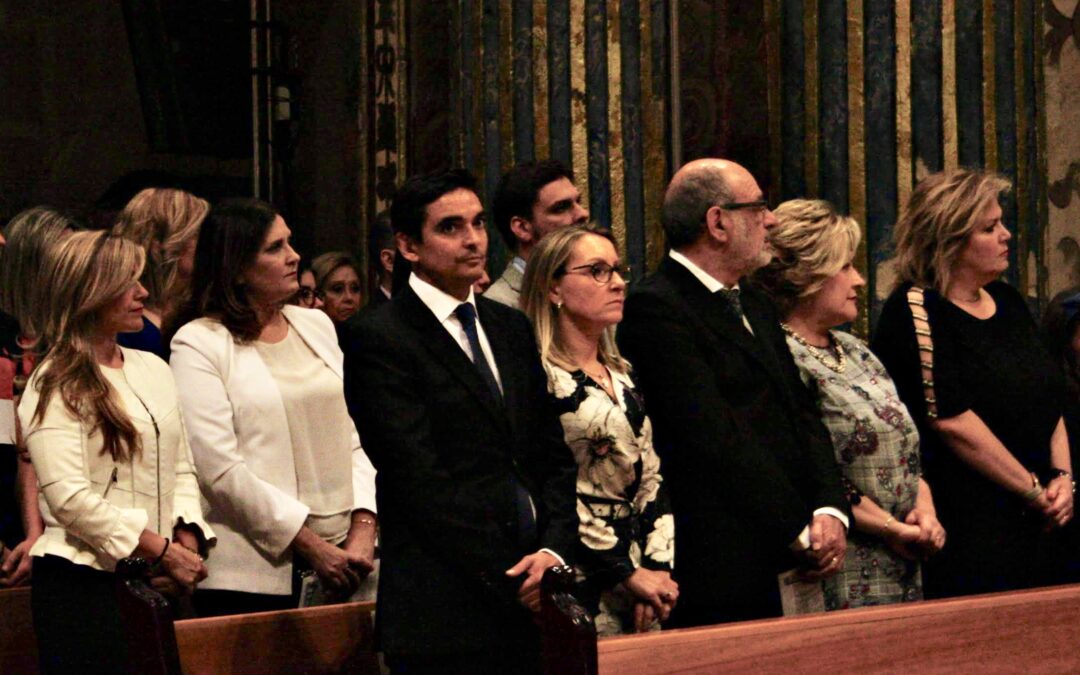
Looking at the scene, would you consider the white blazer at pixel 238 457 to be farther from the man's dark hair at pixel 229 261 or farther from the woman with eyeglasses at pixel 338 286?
the woman with eyeglasses at pixel 338 286

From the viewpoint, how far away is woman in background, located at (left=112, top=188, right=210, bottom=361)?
3.99 meters

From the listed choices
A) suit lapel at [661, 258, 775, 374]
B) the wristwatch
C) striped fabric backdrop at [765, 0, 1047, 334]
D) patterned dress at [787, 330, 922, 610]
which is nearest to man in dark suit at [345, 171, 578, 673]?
suit lapel at [661, 258, 775, 374]

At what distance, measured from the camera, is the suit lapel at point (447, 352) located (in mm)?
3068

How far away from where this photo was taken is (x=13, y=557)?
375cm

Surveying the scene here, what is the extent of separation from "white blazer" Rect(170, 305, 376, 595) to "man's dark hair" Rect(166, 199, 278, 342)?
6 cm

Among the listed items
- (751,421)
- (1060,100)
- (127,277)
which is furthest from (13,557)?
(1060,100)

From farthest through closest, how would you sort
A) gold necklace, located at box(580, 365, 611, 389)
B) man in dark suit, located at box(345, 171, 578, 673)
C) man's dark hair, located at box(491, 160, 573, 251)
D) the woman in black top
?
man's dark hair, located at box(491, 160, 573, 251)
the woman in black top
gold necklace, located at box(580, 365, 611, 389)
man in dark suit, located at box(345, 171, 578, 673)

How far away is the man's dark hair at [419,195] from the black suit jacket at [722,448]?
554mm

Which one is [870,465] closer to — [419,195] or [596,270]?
[596,270]

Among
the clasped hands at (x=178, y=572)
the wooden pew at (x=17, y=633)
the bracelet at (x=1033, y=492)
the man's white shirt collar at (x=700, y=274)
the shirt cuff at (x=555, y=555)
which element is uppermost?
the man's white shirt collar at (x=700, y=274)

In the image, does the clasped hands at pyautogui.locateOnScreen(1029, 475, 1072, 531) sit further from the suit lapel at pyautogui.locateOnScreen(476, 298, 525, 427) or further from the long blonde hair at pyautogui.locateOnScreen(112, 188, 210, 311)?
the long blonde hair at pyautogui.locateOnScreen(112, 188, 210, 311)

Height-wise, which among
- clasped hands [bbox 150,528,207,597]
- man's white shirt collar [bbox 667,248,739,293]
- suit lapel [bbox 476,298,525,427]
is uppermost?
man's white shirt collar [bbox 667,248,739,293]

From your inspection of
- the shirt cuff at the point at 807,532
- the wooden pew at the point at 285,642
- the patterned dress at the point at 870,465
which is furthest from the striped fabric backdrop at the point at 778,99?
the wooden pew at the point at 285,642

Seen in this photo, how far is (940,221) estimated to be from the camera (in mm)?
4129
